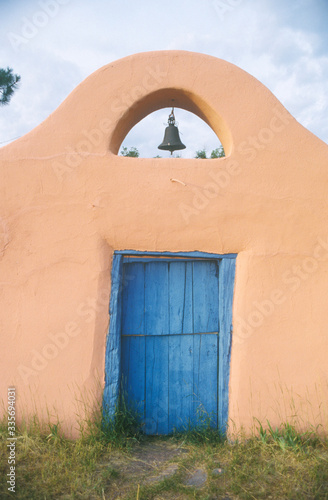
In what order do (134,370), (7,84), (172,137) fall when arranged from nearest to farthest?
(134,370) → (172,137) → (7,84)

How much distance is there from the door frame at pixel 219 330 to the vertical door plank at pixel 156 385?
35cm

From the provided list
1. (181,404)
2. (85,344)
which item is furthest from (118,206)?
(181,404)

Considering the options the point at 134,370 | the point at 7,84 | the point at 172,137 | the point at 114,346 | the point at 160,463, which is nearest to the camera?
the point at 160,463

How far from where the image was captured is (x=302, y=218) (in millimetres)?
3627

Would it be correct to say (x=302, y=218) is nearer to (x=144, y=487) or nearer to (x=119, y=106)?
(x=119, y=106)

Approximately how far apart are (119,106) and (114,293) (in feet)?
6.10

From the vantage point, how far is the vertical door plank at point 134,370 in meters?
3.64

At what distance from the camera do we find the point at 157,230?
3.54 metres

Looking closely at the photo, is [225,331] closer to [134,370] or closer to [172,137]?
[134,370]

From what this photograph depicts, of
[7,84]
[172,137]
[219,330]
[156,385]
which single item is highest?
[7,84]

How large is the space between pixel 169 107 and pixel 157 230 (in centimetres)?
156

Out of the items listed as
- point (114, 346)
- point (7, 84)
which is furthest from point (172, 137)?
point (7, 84)

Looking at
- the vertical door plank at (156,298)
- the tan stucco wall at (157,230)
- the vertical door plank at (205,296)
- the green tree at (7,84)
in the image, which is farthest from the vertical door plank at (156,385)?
the green tree at (7,84)

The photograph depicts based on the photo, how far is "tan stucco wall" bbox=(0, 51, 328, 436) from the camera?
3.44m
